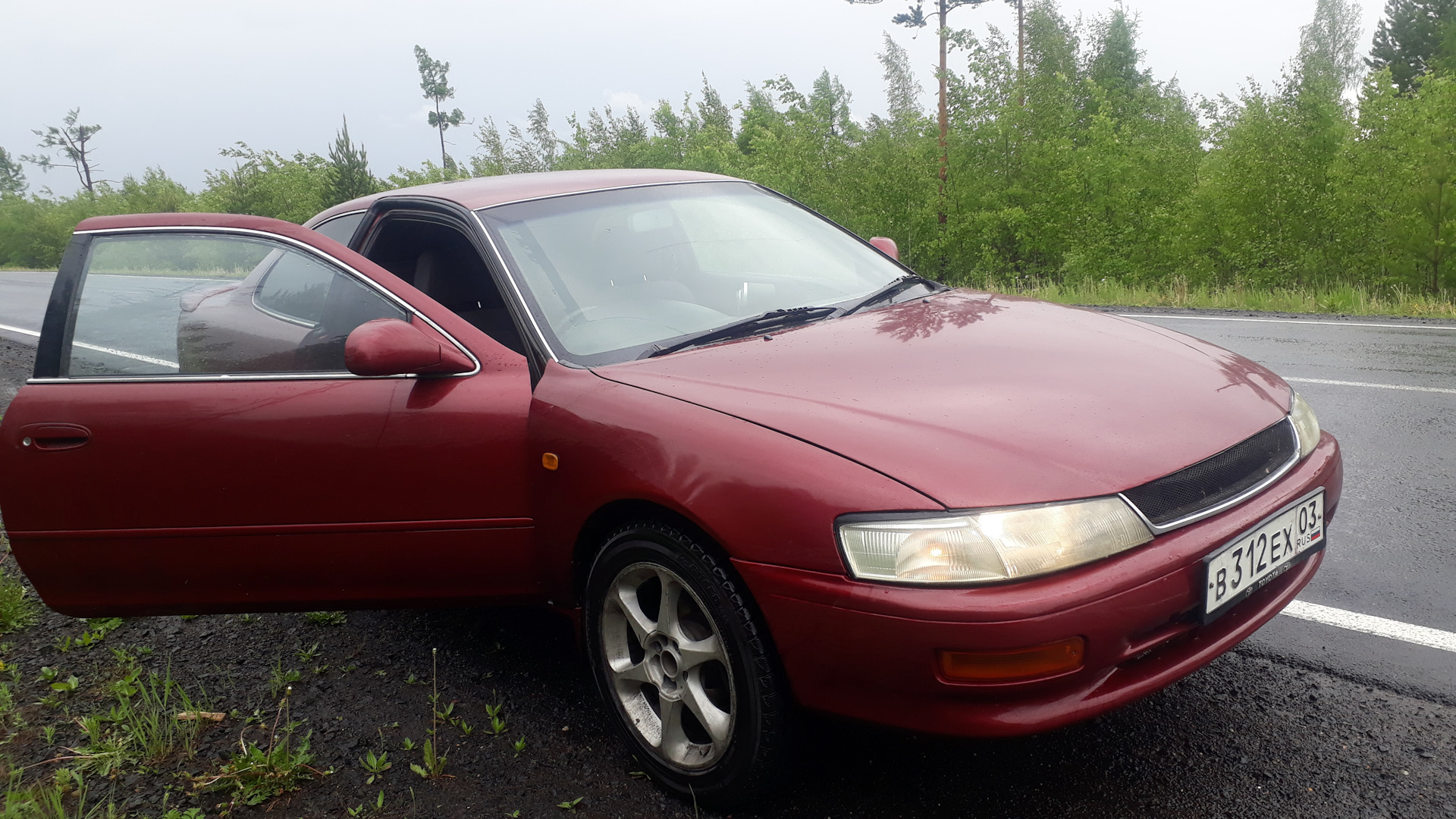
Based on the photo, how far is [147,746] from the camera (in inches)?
108

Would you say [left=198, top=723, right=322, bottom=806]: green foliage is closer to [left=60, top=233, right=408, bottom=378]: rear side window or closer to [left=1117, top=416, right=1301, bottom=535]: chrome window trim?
[left=60, top=233, right=408, bottom=378]: rear side window

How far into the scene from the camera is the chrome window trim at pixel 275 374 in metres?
2.77

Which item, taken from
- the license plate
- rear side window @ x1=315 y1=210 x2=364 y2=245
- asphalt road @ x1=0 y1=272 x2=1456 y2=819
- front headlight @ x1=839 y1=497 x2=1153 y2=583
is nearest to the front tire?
asphalt road @ x1=0 y1=272 x2=1456 y2=819

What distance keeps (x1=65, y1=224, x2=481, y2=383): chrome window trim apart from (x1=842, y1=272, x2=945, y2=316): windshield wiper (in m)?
1.26

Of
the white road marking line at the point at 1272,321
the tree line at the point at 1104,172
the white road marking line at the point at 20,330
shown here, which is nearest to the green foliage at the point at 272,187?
the tree line at the point at 1104,172

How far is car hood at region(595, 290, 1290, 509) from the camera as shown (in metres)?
1.96

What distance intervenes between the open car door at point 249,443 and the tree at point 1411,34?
2603 inches

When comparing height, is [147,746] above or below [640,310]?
below

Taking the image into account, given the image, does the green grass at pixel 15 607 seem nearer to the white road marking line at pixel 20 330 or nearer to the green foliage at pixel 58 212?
the white road marking line at pixel 20 330

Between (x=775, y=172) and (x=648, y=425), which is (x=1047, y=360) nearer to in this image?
(x=648, y=425)

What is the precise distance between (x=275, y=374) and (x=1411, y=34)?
7095 centimetres

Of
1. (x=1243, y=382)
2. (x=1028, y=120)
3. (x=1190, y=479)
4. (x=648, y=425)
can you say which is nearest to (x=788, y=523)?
(x=648, y=425)

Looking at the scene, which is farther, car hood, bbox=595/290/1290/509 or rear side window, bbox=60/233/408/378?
rear side window, bbox=60/233/408/378

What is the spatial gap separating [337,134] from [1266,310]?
3699 cm
